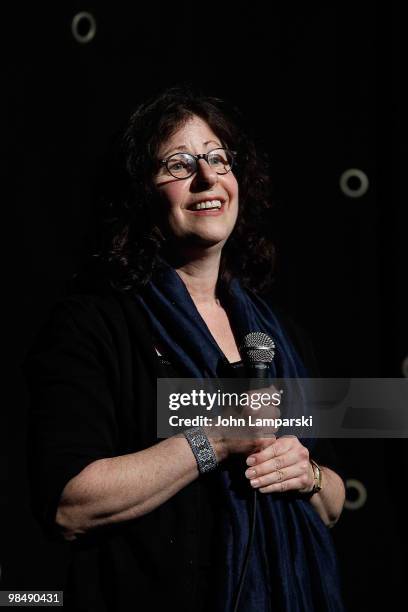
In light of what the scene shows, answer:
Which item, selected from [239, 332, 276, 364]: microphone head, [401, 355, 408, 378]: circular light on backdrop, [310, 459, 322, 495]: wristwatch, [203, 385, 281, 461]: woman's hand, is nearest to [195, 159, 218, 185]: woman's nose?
[239, 332, 276, 364]: microphone head

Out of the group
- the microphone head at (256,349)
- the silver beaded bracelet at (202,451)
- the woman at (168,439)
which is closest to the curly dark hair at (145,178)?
the woman at (168,439)

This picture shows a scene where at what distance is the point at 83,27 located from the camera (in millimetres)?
2434

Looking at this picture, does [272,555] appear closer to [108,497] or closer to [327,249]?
[108,497]

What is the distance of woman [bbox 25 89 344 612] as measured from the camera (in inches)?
64.8

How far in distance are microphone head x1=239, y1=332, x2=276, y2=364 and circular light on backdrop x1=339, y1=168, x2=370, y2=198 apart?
2.89 feet

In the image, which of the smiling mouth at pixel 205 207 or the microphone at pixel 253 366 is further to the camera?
the smiling mouth at pixel 205 207

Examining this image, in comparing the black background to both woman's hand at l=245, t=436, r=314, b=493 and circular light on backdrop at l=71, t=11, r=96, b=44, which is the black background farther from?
woman's hand at l=245, t=436, r=314, b=493

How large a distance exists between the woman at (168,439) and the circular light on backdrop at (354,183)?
1.81 ft

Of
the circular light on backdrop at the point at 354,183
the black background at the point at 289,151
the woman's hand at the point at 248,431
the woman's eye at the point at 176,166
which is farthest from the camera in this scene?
the circular light on backdrop at the point at 354,183

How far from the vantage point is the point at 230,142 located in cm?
204

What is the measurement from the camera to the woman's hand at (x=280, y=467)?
1.66 m

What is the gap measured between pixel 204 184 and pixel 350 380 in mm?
785

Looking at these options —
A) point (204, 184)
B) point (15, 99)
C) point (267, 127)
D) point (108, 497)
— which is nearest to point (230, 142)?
point (204, 184)

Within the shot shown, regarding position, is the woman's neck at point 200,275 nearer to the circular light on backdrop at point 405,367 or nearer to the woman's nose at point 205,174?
the woman's nose at point 205,174
